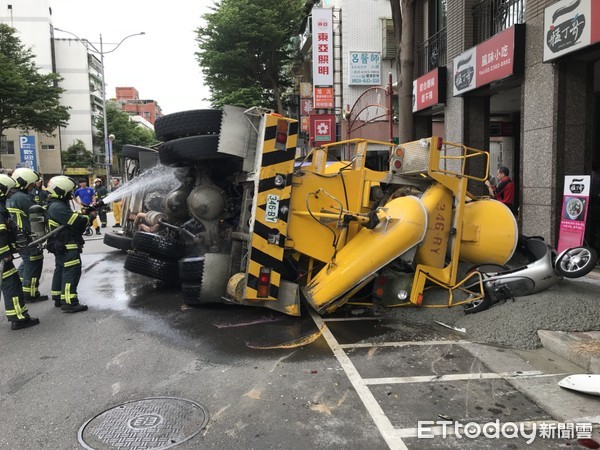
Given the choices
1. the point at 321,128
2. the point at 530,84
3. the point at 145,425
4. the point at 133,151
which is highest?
the point at 321,128

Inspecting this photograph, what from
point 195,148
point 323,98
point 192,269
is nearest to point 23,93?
point 323,98

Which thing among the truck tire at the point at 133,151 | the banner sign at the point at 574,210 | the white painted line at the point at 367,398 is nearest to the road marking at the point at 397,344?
the white painted line at the point at 367,398

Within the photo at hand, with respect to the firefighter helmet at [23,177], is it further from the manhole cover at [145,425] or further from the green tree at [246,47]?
the green tree at [246,47]

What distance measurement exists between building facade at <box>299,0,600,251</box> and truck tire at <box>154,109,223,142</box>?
5.01 meters

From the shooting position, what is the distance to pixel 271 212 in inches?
198

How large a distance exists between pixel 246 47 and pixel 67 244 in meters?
21.9

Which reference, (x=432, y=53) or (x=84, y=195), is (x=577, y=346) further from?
(x=84, y=195)

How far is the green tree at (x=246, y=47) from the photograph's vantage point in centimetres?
2538

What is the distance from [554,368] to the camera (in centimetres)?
389

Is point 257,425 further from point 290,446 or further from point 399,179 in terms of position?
point 399,179

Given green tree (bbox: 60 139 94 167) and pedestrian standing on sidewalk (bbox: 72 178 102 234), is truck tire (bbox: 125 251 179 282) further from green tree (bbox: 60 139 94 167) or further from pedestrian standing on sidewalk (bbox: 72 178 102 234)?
A: green tree (bbox: 60 139 94 167)

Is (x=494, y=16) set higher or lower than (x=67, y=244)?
→ higher

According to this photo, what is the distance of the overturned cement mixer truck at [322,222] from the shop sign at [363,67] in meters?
19.1

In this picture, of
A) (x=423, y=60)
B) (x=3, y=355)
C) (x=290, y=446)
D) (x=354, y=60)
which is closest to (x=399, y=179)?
(x=290, y=446)
